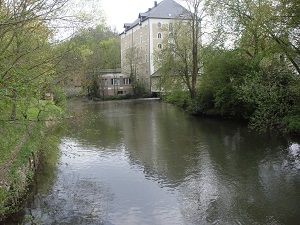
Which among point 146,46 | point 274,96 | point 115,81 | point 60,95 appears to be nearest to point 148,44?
point 146,46

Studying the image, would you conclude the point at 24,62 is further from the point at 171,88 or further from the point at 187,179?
the point at 171,88

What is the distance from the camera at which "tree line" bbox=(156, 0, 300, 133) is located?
46.5ft

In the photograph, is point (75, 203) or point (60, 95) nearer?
point (75, 203)

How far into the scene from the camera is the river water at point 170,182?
8.88 metres

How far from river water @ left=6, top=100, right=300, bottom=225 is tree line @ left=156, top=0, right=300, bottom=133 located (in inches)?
82.0

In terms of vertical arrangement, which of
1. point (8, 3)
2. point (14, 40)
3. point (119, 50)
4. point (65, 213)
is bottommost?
point (65, 213)

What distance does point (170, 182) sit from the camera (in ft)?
38.1

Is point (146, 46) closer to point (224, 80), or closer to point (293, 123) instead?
point (224, 80)

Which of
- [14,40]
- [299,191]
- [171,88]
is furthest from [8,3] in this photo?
[171,88]

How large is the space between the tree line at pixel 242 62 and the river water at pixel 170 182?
208 centimetres

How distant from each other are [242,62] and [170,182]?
14.4m

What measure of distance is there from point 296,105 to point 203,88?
13.3m

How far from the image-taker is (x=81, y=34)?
918 cm

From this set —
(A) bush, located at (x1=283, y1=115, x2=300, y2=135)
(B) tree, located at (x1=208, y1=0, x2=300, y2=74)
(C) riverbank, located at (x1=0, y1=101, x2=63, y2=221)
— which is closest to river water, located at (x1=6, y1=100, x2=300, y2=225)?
(C) riverbank, located at (x1=0, y1=101, x2=63, y2=221)
